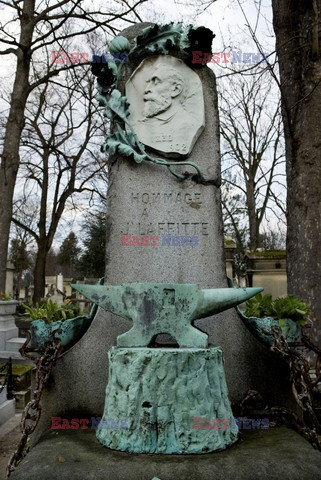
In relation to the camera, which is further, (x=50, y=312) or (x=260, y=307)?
(x=260, y=307)

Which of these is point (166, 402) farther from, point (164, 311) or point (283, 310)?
point (283, 310)

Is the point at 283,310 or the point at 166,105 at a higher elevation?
the point at 166,105

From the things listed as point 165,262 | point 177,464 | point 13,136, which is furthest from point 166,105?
point 13,136

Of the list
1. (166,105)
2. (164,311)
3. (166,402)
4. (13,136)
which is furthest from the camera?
(13,136)

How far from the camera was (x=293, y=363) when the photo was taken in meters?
3.15

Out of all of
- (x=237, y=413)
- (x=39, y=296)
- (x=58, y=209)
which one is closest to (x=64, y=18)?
(x=58, y=209)

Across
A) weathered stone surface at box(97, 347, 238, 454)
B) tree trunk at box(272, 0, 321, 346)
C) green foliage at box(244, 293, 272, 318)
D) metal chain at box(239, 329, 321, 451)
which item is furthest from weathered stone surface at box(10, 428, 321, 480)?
tree trunk at box(272, 0, 321, 346)

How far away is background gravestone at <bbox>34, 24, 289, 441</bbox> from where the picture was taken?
3574mm

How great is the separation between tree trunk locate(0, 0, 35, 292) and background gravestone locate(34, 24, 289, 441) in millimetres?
9395

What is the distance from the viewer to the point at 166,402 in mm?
2611

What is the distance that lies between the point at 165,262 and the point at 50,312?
1022 millimetres

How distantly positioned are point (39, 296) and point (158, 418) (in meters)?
17.0

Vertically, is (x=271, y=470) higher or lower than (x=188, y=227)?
lower

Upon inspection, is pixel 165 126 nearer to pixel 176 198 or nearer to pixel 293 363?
pixel 176 198
